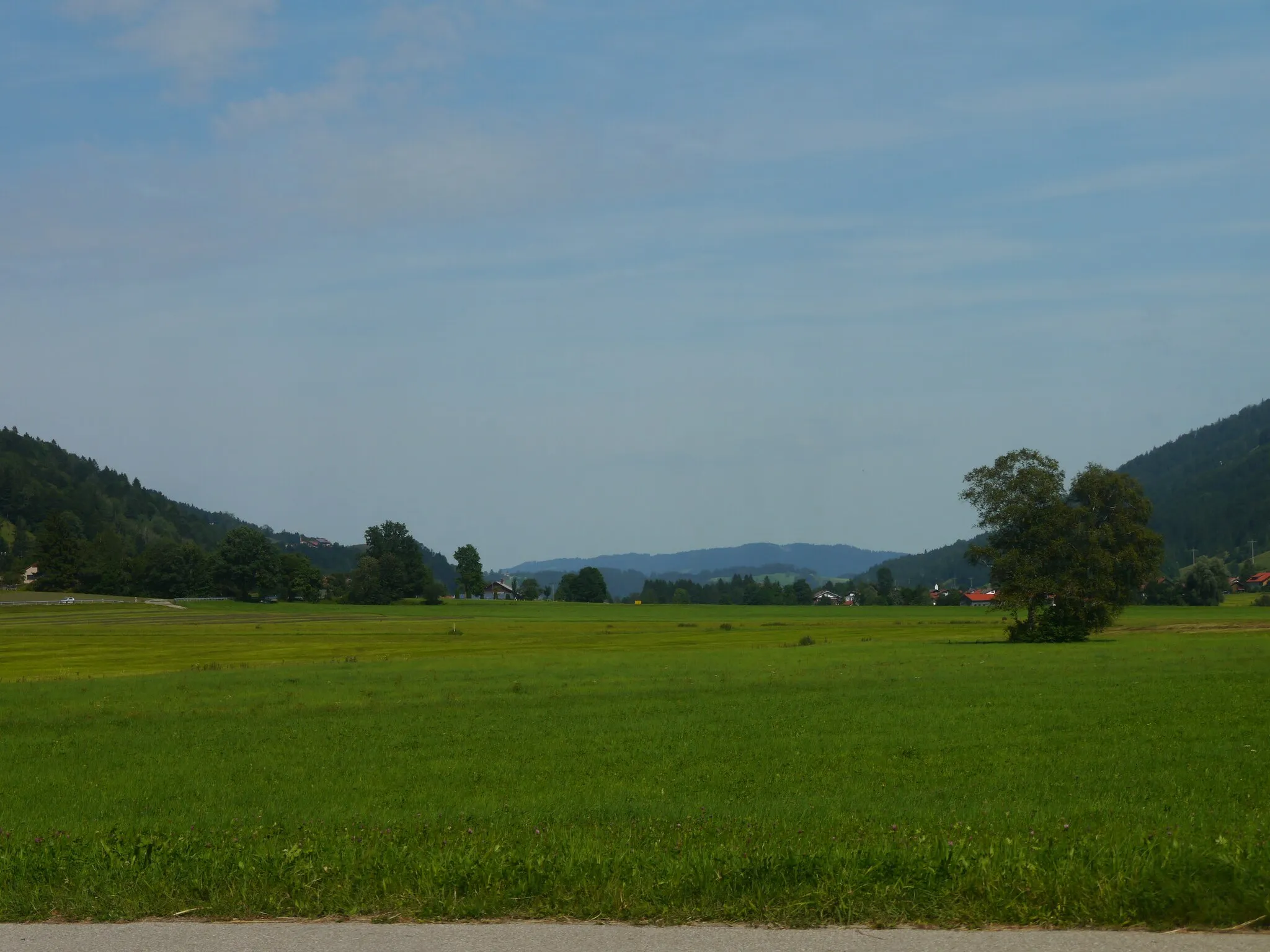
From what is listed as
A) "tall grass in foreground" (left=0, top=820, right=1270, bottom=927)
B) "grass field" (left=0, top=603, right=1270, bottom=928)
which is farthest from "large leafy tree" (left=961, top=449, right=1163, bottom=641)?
→ "tall grass in foreground" (left=0, top=820, right=1270, bottom=927)

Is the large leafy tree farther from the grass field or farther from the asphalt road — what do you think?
the asphalt road

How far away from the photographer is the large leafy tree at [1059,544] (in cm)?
7194

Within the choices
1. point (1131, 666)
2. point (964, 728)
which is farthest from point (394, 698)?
point (1131, 666)

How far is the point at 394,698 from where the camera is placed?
3678 centimetres

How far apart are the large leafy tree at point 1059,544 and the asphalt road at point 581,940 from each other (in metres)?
67.0

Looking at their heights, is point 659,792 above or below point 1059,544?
below

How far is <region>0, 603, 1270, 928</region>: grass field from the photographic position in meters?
9.28

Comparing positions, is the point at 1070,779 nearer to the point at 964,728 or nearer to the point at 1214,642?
the point at 964,728

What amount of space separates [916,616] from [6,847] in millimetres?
145904

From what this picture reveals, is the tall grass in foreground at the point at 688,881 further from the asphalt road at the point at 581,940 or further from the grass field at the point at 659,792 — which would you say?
the asphalt road at the point at 581,940

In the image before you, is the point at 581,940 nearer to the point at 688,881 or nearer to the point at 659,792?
the point at 688,881

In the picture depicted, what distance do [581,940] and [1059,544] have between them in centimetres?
6845

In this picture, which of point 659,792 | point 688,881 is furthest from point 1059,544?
point 688,881

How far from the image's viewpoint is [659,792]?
17.6m
